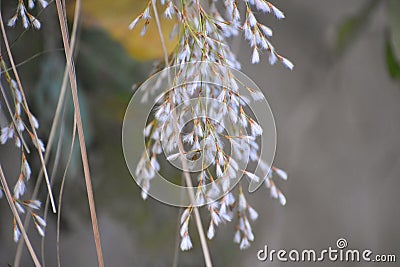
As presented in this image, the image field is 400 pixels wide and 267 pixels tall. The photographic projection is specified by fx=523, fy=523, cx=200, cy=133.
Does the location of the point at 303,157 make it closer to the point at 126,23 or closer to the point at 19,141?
the point at 126,23

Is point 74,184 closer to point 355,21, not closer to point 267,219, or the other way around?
point 267,219

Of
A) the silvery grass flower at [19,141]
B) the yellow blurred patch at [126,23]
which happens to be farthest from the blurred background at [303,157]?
the silvery grass flower at [19,141]

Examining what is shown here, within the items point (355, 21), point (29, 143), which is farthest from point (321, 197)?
point (29, 143)

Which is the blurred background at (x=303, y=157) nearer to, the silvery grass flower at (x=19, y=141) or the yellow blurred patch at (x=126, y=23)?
the yellow blurred patch at (x=126, y=23)

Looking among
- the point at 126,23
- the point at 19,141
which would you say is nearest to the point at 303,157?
the point at 126,23

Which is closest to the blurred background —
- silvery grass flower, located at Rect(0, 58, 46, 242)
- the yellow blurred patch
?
the yellow blurred patch

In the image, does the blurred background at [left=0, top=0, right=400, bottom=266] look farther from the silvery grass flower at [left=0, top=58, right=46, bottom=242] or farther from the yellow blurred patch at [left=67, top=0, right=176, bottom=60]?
the silvery grass flower at [left=0, top=58, right=46, bottom=242]
